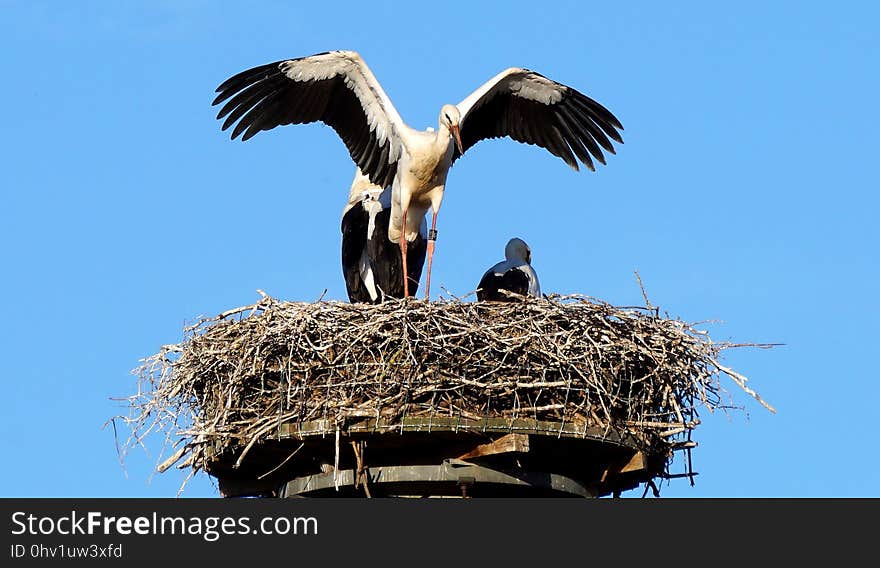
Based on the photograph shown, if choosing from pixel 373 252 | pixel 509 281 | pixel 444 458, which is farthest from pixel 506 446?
pixel 373 252

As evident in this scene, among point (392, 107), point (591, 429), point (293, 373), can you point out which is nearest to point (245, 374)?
point (293, 373)

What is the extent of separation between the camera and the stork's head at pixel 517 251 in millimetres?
14328

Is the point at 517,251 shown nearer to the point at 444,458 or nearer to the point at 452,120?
the point at 452,120

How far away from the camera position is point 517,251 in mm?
14352

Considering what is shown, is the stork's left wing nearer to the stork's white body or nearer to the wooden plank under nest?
the stork's white body

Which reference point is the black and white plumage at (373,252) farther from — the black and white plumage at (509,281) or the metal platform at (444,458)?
the metal platform at (444,458)

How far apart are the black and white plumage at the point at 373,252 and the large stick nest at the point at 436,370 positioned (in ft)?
8.61

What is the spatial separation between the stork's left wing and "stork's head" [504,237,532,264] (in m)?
0.82

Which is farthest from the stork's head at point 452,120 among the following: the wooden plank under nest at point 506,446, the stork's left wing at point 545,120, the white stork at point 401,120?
the wooden plank under nest at point 506,446

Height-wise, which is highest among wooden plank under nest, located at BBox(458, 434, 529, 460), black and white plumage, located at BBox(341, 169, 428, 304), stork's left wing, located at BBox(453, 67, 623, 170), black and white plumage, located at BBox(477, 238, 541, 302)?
stork's left wing, located at BBox(453, 67, 623, 170)

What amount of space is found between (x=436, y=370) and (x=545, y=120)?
4071 mm

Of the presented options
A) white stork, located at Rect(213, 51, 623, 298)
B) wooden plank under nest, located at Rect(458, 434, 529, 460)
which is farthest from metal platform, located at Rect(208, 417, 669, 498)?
white stork, located at Rect(213, 51, 623, 298)

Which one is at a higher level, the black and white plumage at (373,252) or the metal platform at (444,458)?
the black and white plumage at (373,252)

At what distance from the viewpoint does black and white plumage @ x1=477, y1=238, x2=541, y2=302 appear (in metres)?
13.5
